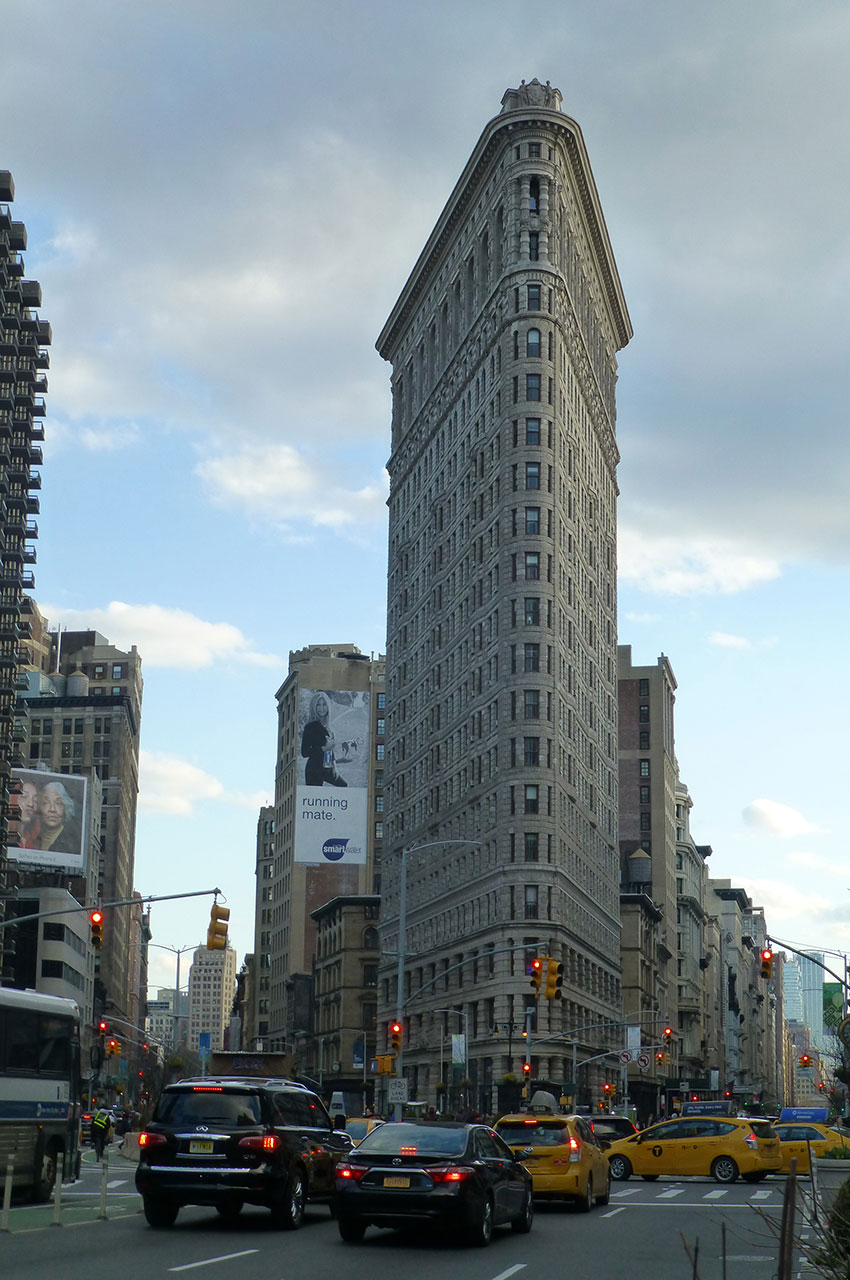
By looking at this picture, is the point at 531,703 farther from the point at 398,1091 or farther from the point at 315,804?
the point at 398,1091

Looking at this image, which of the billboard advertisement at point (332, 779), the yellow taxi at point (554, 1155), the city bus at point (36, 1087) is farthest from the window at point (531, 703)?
the yellow taxi at point (554, 1155)

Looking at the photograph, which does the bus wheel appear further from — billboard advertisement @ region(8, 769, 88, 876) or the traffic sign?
billboard advertisement @ region(8, 769, 88, 876)

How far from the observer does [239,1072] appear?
52.0 m

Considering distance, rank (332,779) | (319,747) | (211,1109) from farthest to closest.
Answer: (319,747) → (332,779) → (211,1109)

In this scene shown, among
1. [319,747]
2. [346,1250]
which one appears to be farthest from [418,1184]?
[319,747]

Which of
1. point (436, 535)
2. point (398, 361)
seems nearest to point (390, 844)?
point (436, 535)

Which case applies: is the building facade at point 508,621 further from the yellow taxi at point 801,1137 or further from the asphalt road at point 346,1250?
the asphalt road at point 346,1250

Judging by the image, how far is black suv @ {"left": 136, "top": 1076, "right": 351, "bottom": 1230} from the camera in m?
21.9

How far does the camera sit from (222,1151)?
71.8 ft

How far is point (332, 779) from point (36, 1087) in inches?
3030

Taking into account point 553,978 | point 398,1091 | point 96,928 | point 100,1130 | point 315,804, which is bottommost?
point 100,1130

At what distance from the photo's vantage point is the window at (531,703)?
101500 millimetres

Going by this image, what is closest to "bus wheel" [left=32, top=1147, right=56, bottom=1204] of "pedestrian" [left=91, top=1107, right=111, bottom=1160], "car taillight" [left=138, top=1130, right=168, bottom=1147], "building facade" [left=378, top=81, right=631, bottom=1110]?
"car taillight" [left=138, top=1130, right=168, bottom=1147]

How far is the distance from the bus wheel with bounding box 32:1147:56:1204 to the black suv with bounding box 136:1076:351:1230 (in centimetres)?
521
